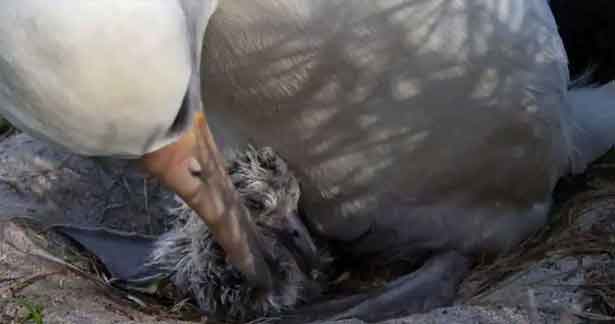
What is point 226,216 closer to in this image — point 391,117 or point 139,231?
point 391,117

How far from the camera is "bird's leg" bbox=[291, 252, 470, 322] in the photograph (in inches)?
82.7

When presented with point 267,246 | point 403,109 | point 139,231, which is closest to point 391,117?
point 403,109

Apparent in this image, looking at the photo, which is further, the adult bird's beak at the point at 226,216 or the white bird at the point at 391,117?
the white bird at the point at 391,117

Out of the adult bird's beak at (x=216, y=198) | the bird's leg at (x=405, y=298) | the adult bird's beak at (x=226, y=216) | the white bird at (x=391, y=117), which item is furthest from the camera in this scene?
the bird's leg at (x=405, y=298)

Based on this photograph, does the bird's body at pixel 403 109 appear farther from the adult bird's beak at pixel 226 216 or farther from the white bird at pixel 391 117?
the adult bird's beak at pixel 226 216

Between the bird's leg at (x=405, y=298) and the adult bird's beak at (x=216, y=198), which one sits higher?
the adult bird's beak at (x=216, y=198)

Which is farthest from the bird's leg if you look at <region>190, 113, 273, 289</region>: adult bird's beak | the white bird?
<region>190, 113, 273, 289</region>: adult bird's beak

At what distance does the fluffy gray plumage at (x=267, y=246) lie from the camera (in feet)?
7.16

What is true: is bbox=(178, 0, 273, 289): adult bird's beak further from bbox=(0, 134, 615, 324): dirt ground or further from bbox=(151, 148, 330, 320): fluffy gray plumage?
bbox=(0, 134, 615, 324): dirt ground

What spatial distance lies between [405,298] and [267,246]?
0.34 metres

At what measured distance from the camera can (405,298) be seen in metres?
2.15

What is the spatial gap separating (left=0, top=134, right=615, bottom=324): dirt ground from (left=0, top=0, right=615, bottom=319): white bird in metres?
0.12

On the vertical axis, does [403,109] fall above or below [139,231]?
above

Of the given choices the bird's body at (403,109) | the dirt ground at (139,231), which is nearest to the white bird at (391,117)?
the bird's body at (403,109)
